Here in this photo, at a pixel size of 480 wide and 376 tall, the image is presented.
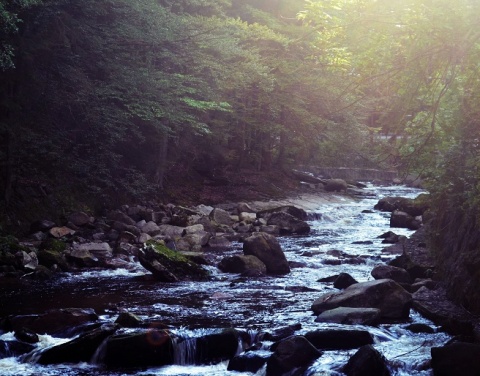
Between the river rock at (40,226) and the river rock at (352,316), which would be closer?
the river rock at (352,316)

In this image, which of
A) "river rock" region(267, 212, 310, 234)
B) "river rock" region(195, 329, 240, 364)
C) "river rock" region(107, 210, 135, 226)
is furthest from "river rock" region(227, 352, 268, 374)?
"river rock" region(267, 212, 310, 234)

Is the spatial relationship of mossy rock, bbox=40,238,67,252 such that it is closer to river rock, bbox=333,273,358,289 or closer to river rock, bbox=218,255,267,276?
river rock, bbox=218,255,267,276

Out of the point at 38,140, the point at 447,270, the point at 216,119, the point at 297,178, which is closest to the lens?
the point at 447,270

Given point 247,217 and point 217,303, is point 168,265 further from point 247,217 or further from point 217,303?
point 247,217

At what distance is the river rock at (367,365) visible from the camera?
25.3ft

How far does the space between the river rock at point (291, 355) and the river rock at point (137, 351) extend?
1.51 metres

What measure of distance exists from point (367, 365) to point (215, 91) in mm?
20554

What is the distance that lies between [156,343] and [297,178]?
28.6 m

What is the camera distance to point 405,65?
7309 mm

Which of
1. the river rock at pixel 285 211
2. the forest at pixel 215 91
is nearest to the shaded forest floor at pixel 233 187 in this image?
the forest at pixel 215 91

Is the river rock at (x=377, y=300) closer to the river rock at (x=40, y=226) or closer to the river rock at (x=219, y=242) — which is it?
the river rock at (x=219, y=242)

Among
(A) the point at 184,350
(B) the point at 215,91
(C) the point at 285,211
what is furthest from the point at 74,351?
(B) the point at 215,91

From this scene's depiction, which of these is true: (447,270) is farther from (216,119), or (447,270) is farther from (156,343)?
(216,119)

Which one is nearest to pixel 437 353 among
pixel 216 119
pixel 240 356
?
pixel 240 356
